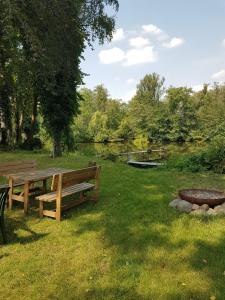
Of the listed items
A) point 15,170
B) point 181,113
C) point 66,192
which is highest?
point 181,113

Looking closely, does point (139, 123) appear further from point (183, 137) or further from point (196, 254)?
point (196, 254)

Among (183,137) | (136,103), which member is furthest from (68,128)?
(136,103)

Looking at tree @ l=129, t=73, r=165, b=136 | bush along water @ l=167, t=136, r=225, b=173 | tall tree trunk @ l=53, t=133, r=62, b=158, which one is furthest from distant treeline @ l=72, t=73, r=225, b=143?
bush along water @ l=167, t=136, r=225, b=173

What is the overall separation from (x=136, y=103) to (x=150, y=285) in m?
62.6

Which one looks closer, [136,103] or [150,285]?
[150,285]

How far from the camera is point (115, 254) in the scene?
15.3ft

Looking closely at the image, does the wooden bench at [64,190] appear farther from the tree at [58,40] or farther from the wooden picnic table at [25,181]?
the tree at [58,40]

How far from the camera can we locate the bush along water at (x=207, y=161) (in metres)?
12.1

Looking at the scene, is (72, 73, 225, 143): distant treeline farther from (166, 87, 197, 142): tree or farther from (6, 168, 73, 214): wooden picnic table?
(6, 168, 73, 214): wooden picnic table

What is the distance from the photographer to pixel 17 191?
830 centimetres

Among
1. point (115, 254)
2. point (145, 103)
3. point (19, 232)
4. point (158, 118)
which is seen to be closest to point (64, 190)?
point (19, 232)

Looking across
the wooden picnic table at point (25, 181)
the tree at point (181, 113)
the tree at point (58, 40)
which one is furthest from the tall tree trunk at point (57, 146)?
the tree at point (181, 113)

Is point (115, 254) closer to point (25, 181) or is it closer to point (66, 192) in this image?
point (66, 192)

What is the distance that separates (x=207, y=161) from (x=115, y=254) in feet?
29.0
